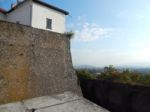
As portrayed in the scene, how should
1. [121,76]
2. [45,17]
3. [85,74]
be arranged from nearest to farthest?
[85,74], [45,17], [121,76]

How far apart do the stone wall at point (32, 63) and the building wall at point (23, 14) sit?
6149 mm

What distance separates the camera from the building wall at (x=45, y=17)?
1458 cm

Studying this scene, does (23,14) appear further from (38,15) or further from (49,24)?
(49,24)

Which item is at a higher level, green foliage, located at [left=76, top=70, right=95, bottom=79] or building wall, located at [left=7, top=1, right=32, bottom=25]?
building wall, located at [left=7, top=1, right=32, bottom=25]

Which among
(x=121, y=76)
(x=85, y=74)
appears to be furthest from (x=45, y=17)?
(x=121, y=76)

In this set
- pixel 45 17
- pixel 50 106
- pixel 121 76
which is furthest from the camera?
pixel 121 76

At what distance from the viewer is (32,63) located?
7.95 metres

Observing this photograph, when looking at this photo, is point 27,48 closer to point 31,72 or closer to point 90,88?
point 31,72

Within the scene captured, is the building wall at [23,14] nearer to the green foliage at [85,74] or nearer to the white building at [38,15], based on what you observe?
the white building at [38,15]

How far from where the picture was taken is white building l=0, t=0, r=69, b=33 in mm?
14461

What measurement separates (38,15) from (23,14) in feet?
4.40

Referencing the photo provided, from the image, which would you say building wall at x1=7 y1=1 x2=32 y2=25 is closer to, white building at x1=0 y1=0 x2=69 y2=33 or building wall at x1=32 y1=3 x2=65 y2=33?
white building at x1=0 y1=0 x2=69 y2=33

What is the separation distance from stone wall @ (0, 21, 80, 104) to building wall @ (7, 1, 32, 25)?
6.15 meters

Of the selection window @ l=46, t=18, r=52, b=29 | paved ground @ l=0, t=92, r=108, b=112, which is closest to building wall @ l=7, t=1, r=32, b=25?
window @ l=46, t=18, r=52, b=29
